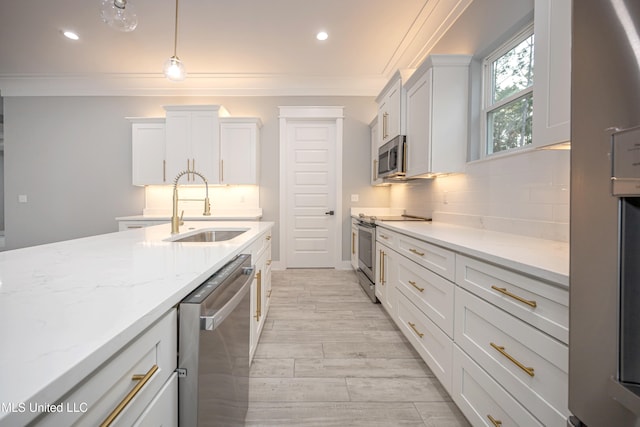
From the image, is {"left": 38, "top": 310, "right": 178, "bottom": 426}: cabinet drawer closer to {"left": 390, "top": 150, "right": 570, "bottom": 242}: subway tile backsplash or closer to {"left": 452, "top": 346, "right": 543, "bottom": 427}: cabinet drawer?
{"left": 452, "top": 346, "right": 543, "bottom": 427}: cabinet drawer

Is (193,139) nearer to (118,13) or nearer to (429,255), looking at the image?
(118,13)

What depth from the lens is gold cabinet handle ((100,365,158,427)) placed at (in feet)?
1.45

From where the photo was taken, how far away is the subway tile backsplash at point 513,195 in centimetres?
148

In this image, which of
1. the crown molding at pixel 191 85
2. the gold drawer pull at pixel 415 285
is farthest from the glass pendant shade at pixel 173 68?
the gold drawer pull at pixel 415 285

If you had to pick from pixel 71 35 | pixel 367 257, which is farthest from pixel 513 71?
pixel 71 35

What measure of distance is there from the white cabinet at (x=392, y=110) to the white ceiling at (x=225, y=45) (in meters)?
0.58

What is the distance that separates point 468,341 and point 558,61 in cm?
124

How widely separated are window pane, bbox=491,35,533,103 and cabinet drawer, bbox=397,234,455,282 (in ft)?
4.26

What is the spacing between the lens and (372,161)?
14.1 ft

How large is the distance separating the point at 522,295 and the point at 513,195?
1.11 m

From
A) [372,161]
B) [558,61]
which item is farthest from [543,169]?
[372,161]

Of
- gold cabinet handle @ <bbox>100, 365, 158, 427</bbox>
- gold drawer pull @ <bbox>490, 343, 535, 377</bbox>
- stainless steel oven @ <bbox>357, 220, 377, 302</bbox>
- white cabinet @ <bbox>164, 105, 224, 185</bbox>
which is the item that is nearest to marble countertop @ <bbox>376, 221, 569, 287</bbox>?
gold drawer pull @ <bbox>490, 343, 535, 377</bbox>

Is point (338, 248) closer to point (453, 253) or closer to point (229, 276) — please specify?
point (453, 253)

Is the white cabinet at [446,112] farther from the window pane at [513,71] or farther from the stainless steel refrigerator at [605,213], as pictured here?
the stainless steel refrigerator at [605,213]
